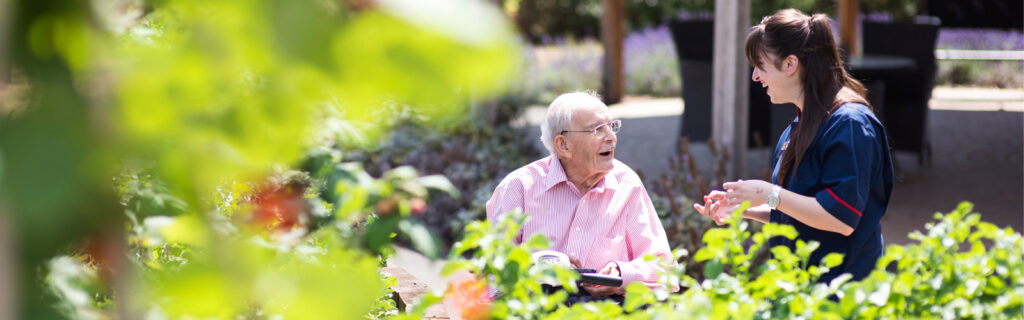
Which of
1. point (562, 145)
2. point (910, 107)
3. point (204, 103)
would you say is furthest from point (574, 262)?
point (910, 107)

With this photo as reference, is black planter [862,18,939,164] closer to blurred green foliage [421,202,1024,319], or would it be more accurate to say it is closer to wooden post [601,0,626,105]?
wooden post [601,0,626,105]

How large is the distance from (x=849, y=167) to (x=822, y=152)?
0.08 meters

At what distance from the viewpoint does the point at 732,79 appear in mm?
5402

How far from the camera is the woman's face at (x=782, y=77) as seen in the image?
2.43m

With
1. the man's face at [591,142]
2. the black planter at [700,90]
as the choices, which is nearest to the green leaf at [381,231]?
the man's face at [591,142]

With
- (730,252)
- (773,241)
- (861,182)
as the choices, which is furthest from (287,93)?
(773,241)

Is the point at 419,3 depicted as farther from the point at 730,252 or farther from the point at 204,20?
the point at 730,252

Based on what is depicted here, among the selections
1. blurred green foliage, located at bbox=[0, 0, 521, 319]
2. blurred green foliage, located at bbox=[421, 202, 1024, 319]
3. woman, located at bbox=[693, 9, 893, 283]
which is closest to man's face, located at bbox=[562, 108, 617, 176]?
woman, located at bbox=[693, 9, 893, 283]

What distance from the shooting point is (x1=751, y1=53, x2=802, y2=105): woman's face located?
2.43 meters

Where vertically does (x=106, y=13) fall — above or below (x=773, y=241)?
above

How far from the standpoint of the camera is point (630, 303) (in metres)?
1.53

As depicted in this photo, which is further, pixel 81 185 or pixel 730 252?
pixel 730 252

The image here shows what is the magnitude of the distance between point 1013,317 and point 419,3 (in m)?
1.28

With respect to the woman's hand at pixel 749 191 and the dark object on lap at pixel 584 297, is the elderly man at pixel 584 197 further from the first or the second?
the woman's hand at pixel 749 191
